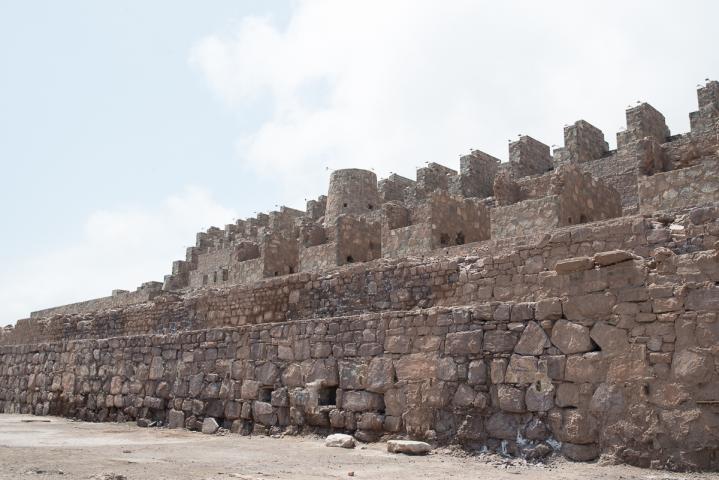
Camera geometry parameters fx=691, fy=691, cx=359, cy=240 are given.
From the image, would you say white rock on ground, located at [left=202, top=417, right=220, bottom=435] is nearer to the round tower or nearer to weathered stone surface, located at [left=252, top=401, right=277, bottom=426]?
weathered stone surface, located at [left=252, top=401, right=277, bottom=426]

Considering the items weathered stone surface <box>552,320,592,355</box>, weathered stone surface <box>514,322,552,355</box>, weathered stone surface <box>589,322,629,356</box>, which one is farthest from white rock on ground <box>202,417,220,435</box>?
weathered stone surface <box>589,322,629,356</box>

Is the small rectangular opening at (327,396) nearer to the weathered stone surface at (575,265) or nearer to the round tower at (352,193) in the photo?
the weathered stone surface at (575,265)

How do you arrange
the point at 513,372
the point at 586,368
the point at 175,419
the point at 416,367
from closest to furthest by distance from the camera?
the point at 586,368
the point at 513,372
the point at 416,367
the point at 175,419

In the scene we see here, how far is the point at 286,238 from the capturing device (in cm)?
2417

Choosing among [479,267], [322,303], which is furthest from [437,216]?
[479,267]

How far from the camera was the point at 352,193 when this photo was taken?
28.3 metres

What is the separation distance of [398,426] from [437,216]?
35.9ft

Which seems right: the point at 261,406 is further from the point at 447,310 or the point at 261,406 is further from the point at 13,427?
the point at 13,427

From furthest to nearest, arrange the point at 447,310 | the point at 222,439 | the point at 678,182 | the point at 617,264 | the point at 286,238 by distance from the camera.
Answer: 1. the point at 286,238
2. the point at 678,182
3. the point at 222,439
4. the point at 447,310
5. the point at 617,264

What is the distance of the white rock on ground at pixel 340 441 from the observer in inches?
282

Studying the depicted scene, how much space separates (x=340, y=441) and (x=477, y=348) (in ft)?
5.89

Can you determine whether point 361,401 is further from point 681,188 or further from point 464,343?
point 681,188

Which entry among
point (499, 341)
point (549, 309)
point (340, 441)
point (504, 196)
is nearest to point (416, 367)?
point (499, 341)

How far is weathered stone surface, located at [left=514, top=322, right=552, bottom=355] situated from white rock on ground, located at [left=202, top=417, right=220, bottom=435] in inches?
174
